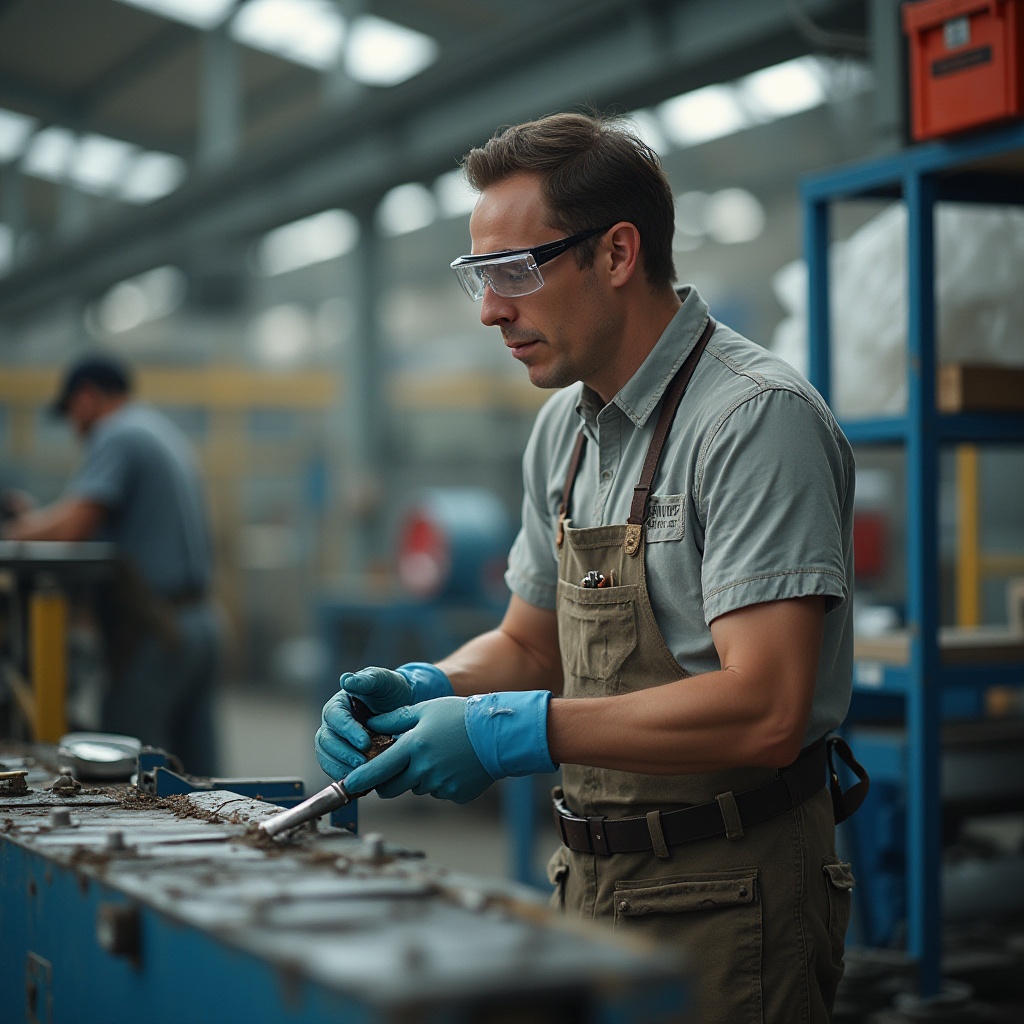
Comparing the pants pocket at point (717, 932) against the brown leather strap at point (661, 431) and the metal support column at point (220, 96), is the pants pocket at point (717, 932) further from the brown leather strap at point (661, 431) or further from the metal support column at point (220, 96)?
the metal support column at point (220, 96)

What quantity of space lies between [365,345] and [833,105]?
3.51m

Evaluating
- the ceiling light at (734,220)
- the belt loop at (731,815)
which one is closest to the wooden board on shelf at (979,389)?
the belt loop at (731,815)

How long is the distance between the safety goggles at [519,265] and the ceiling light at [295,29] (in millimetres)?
4535

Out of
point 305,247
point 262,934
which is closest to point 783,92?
point 262,934

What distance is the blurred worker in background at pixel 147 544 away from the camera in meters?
3.67

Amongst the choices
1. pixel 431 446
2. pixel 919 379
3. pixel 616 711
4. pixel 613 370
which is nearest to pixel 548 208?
pixel 613 370

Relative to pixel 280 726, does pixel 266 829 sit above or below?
above

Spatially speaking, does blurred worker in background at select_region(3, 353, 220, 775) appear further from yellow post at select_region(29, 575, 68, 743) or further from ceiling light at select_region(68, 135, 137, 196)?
ceiling light at select_region(68, 135, 137, 196)

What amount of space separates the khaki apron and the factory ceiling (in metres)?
2.11

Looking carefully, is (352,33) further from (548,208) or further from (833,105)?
(548,208)

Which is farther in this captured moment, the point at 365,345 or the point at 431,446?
the point at 431,446

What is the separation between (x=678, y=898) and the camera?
1526mm

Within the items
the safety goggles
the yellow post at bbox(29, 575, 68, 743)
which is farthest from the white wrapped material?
the yellow post at bbox(29, 575, 68, 743)

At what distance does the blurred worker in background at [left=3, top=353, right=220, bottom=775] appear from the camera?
12.0ft
